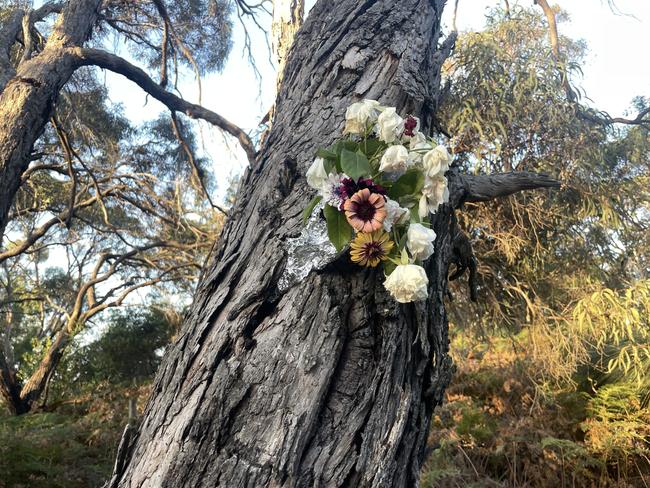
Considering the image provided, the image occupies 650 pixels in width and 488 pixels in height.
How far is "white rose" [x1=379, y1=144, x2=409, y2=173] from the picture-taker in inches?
35.4

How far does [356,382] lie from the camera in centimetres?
85

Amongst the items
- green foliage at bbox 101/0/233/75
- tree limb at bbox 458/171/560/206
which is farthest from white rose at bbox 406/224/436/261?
green foliage at bbox 101/0/233/75

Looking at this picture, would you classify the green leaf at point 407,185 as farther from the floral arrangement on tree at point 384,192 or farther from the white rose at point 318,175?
the white rose at point 318,175

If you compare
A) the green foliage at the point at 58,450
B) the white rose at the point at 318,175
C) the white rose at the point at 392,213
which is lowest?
the green foliage at the point at 58,450

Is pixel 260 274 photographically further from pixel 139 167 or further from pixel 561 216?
pixel 139 167

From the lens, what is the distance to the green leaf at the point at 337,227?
89cm

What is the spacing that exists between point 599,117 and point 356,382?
3.46 m

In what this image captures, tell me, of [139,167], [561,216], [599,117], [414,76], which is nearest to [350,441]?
[414,76]

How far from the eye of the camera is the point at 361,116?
963 millimetres

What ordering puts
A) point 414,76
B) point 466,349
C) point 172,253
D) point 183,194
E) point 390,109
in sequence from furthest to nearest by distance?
point 172,253, point 466,349, point 183,194, point 414,76, point 390,109

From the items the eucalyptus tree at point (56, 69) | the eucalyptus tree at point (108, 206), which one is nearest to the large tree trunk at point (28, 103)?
the eucalyptus tree at point (56, 69)

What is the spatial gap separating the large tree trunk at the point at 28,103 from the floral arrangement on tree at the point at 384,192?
2422mm

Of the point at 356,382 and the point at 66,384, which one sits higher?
the point at 356,382

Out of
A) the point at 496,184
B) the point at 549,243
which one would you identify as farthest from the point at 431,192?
the point at 549,243
